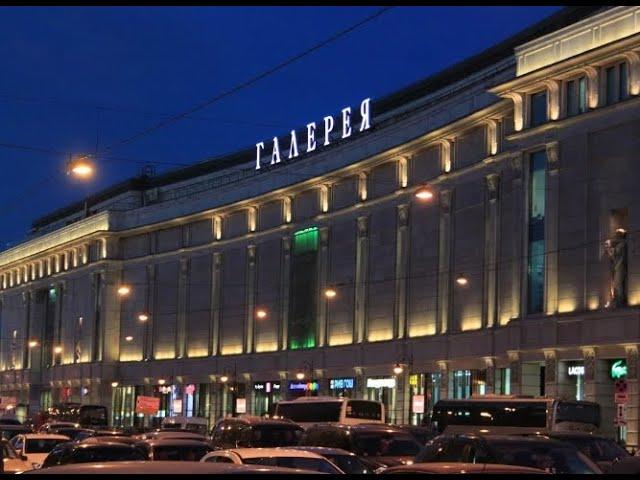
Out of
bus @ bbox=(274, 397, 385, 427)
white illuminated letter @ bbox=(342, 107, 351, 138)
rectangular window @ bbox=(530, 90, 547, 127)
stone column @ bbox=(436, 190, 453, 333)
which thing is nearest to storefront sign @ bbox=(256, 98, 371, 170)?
white illuminated letter @ bbox=(342, 107, 351, 138)

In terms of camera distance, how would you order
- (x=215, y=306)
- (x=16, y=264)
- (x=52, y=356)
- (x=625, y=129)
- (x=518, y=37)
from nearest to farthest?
(x=625, y=129)
(x=518, y=37)
(x=215, y=306)
(x=52, y=356)
(x=16, y=264)

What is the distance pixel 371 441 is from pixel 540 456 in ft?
37.4

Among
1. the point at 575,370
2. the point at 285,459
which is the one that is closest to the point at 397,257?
the point at 575,370

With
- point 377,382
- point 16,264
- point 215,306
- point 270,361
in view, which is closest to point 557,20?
point 377,382

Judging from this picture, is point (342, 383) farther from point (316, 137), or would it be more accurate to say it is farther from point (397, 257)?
point (316, 137)

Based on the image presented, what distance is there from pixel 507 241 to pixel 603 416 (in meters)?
10.8

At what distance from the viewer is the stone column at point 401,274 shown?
68750 millimetres

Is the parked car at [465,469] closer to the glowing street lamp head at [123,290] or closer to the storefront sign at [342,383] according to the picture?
the storefront sign at [342,383]

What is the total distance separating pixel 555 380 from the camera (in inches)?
2127

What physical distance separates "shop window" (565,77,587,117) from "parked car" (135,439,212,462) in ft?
105

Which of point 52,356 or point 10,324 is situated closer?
point 52,356

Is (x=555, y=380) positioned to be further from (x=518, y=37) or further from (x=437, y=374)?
(x=518, y=37)

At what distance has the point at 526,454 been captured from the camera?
17.7 meters

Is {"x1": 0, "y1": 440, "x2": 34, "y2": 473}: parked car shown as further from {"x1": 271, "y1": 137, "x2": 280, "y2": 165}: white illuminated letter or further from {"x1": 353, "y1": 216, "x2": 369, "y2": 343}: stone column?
{"x1": 271, "y1": 137, "x2": 280, "y2": 165}: white illuminated letter
